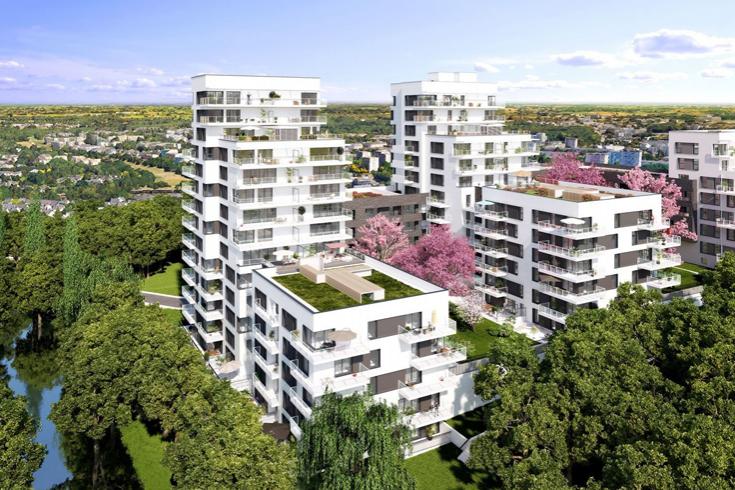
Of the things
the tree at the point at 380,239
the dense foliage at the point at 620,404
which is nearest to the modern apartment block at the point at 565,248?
the tree at the point at 380,239

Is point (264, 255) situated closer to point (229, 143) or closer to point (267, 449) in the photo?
point (229, 143)

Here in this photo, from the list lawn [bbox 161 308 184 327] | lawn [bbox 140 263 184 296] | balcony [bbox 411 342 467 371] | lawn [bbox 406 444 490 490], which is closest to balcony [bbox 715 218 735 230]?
balcony [bbox 411 342 467 371]

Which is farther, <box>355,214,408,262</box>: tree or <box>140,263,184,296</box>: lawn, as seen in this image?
<box>140,263,184,296</box>: lawn

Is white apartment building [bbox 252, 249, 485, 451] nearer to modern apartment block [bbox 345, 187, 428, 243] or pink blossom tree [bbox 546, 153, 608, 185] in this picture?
modern apartment block [bbox 345, 187, 428, 243]

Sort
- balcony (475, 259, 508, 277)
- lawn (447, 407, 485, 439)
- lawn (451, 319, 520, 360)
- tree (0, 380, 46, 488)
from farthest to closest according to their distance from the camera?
balcony (475, 259, 508, 277) → lawn (451, 319, 520, 360) → lawn (447, 407, 485, 439) → tree (0, 380, 46, 488)

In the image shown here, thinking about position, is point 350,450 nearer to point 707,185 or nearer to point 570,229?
point 570,229

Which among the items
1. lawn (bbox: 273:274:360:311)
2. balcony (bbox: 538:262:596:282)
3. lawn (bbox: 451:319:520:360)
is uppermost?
lawn (bbox: 273:274:360:311)

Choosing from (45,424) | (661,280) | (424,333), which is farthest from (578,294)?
(45,424)
